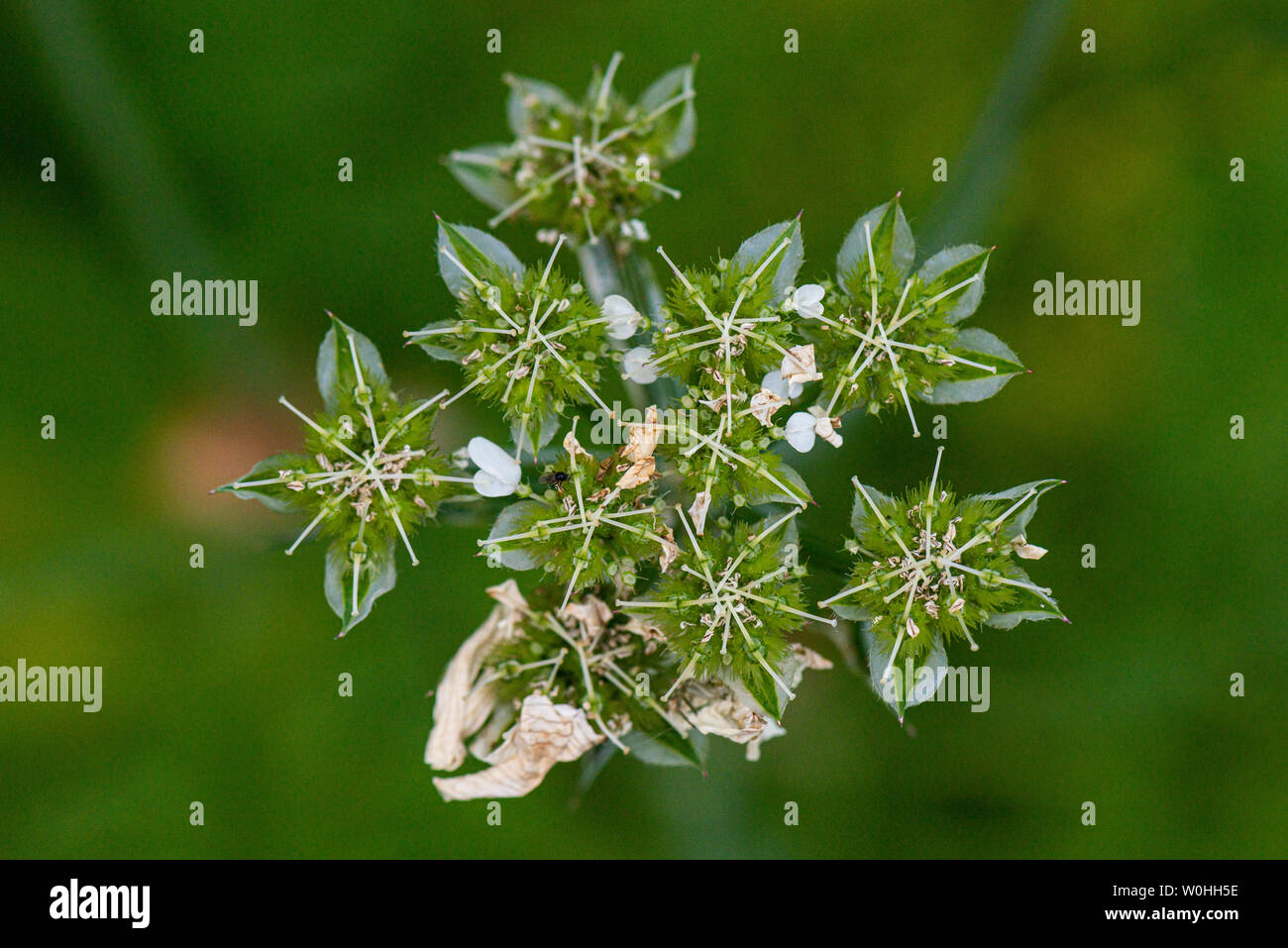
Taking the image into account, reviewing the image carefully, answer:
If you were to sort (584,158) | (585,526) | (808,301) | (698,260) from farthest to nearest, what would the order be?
(698,260) → (584,158) → (808,301) → (585,526)

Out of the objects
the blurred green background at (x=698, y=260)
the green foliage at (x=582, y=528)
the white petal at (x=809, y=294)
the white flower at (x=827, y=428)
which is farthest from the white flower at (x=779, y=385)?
the blurred green background at (x=698, y=260)

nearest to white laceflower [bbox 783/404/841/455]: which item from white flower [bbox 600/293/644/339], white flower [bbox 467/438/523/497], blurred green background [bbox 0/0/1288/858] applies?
white flower [bbox 600/293/644/339]

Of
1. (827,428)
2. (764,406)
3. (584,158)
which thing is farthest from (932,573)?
(584,158)

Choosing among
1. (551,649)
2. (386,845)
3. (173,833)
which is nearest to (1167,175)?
(551,649)

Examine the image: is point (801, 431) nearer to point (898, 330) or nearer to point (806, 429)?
point (806, 429)

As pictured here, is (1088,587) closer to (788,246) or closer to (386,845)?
(788,246)

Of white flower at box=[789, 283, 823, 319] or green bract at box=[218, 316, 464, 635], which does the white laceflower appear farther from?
green bract at box=[218, 316, 464, 635]
